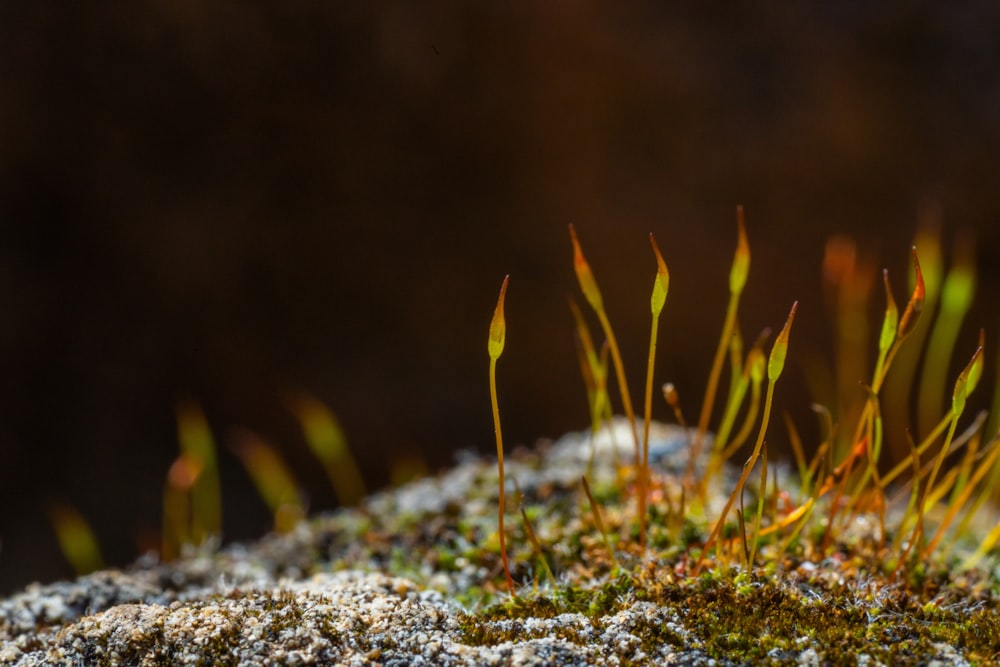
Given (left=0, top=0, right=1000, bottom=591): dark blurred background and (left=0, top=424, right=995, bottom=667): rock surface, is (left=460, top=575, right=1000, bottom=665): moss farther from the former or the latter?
(left=0, top=0, right=1000, bottom=591): dark blurred background

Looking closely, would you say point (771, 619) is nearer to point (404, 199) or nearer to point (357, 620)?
point (357, 620)

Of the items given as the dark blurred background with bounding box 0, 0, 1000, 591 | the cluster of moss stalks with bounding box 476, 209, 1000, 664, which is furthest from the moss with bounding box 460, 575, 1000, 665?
the dark blurred background with bounding box 0, 0, 1000, 591

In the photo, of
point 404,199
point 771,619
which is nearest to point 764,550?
point 771,619

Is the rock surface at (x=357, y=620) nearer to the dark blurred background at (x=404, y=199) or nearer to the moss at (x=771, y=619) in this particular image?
the moss at (x=771, y=619)

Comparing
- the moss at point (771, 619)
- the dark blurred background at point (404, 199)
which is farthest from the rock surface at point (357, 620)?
the dark blurred background at point (404, 199)

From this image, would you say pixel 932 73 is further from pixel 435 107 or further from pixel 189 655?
pixel 189 655

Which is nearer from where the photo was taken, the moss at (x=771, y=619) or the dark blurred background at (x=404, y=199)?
the moss at (x=771, y=619)

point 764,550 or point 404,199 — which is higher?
point 404,199

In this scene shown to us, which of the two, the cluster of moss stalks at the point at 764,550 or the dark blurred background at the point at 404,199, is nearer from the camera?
the cluster of moss stalks at the point at 764,550

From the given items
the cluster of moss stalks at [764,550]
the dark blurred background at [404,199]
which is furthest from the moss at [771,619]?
the dark blurred background at [404,199]

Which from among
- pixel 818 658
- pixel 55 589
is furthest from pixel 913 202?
pixel 55 589
